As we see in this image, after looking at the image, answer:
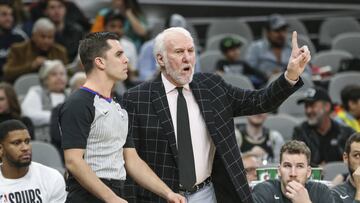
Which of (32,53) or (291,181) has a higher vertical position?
(32,53)

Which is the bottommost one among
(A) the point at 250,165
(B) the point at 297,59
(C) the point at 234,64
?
(A) the point at 250,165

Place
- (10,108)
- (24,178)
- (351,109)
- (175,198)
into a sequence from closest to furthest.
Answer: (175,198), (24,178), (10,108), (351,109)

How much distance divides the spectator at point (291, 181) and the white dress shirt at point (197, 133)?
0.57 metres

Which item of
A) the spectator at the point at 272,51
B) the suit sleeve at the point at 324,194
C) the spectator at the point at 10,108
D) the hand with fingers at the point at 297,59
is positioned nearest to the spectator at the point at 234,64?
the spectator at the point at 272,51

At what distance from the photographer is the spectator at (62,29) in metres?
11.9

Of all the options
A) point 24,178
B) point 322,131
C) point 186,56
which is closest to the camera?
point 186,56

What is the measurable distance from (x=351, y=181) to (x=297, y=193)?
91 centimetres

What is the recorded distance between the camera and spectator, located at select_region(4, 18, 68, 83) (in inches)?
433

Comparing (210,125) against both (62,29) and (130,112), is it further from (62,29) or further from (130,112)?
(62,29)

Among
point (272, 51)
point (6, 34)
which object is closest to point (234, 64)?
point (272, 51)

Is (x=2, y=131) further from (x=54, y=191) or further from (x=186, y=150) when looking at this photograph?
(x=186, y=150)

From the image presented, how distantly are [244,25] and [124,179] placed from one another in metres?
8.27

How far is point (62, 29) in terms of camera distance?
39.6 ft

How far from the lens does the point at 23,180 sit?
6.47 metres
